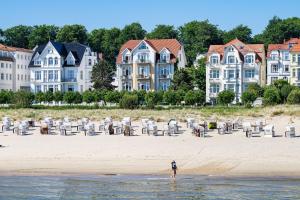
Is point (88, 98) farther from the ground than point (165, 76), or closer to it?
closer to it

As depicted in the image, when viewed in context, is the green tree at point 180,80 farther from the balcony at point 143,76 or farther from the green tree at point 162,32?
the green tree at point 162,32

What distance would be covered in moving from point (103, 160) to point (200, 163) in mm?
5068

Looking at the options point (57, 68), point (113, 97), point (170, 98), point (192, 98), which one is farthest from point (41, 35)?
point (192, 98)

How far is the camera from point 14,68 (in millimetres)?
109562

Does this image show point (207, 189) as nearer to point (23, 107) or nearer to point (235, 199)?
point (235, 199)

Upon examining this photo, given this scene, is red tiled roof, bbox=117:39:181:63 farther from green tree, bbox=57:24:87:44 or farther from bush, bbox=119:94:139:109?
green tree, bbox=57:24:87:44

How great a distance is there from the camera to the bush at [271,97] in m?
70.0

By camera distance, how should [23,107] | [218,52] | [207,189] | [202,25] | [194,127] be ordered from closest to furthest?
[207,189], [194,127], [23,107], [218,52], [202,25]

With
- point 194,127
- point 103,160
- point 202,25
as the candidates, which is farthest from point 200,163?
point 202,25

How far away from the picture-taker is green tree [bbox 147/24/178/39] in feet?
406

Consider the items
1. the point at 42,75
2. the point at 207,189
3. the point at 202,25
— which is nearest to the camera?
the point at 207,189

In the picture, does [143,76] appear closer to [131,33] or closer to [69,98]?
[69,98]

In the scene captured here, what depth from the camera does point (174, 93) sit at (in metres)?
78.9

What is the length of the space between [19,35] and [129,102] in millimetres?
63537
